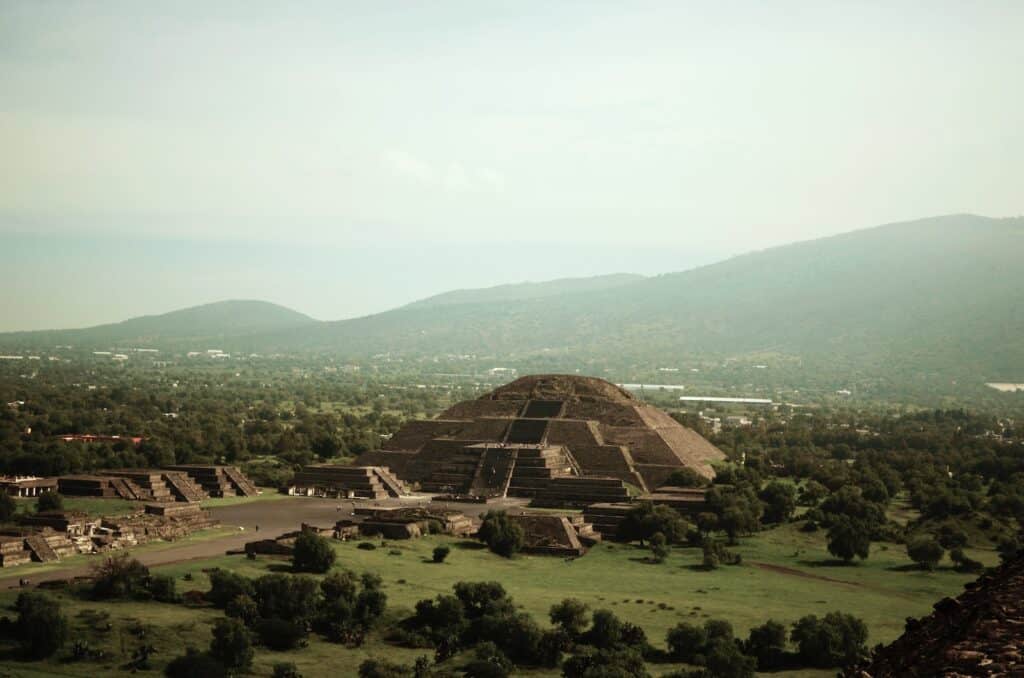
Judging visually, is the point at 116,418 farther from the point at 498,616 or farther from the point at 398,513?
the point at 498,616

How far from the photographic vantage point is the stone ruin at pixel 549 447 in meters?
67.9

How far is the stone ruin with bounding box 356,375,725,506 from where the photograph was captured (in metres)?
67.9

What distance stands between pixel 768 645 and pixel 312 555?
17.1 m

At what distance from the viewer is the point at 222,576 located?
39.8 m

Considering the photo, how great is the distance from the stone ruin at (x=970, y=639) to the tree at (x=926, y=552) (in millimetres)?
41996

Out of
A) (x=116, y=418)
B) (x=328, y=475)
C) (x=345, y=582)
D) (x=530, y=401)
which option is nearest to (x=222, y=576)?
(x=345, y=582)

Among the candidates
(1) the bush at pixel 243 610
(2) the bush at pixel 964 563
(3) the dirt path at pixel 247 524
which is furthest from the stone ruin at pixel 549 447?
(1) the bush at pixel 243 610

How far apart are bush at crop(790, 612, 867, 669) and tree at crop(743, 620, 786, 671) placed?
1.88 ft

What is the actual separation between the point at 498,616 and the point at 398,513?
64.4 feet

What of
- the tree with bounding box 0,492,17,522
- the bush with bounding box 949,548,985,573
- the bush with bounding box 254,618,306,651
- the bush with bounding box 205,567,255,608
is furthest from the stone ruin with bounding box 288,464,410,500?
the bush with bounding box 254,618,306,651

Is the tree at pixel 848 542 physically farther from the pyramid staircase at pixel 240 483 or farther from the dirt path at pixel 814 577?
the pyramid staircase at pixel 240 483

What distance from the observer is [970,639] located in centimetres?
884

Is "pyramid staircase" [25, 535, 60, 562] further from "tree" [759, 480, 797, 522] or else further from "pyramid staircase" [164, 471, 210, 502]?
"tree" [759, 480, 797, 522]

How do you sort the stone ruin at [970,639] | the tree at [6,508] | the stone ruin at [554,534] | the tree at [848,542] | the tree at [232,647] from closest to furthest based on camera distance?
the stone ruin at [970,639] < the tree at [232,647] < the tree at [848,542] < the stone ruin at [554,534] < the tree at [6,508]
